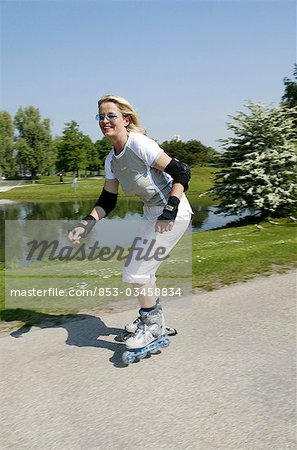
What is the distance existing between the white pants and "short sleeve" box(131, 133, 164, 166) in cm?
53

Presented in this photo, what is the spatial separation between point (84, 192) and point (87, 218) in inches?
2111

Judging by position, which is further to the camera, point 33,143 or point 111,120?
point 33,143

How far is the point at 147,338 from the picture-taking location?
4.02 meters

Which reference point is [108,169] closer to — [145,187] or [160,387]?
[145,187]

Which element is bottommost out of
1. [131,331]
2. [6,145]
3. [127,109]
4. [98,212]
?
[131,331]

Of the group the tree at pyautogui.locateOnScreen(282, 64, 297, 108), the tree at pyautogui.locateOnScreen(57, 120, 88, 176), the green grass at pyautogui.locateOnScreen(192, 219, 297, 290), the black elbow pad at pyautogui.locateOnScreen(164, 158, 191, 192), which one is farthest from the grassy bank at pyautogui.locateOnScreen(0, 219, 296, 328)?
the tree at pyautogui.locateOnScreen(57, 120, 88, 176)

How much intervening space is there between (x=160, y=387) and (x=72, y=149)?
77541 millimetres

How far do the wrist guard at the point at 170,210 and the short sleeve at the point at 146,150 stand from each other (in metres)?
0.38

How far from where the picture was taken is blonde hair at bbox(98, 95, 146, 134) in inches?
157

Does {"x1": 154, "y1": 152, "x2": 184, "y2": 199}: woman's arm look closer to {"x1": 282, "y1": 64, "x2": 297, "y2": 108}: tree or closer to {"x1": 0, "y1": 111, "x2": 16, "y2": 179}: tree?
{"x1": 282, "y1": 64, "x2": 297, "y2": 108}: tree

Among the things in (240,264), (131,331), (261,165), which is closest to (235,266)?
(240,264)

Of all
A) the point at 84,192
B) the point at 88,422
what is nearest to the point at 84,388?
the point at 88,422

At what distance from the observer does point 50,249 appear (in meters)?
17.4

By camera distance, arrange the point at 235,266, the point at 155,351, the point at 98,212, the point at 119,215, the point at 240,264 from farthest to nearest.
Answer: the point at 119,215 < the point at 240,264 < the point at 235,266 < the point at 98,212 < the point at 155,351
